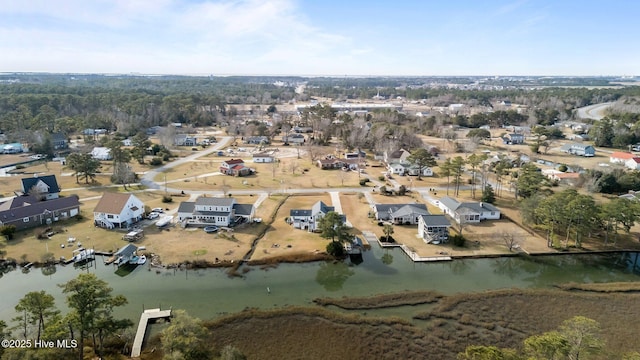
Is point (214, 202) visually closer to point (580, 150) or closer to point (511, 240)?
point (511, 240)

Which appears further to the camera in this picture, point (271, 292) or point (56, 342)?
point (271, 292)

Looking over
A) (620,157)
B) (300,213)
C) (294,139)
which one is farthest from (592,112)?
(300,213)

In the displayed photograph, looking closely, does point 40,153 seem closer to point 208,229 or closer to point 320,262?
point 208,229

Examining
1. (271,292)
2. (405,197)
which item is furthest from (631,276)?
(271,292)

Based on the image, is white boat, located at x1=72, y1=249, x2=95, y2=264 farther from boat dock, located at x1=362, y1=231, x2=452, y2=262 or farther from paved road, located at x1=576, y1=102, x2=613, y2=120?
paved road, located at x1=576, y1=102, x2=613, y2=120

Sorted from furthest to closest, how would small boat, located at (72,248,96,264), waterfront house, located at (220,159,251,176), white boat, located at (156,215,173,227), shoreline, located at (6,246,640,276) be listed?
waterfront house, located at (220,159,251,176), white boat, located at (156,215,173,227), small boat, located at (72,248,96,264), shoreline, located at (6,246,640,276)

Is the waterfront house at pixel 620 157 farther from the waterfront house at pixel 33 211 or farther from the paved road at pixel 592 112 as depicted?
the waterfront house at pixel 33 211

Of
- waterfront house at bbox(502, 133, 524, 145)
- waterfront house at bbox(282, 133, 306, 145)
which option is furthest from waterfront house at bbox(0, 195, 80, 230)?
waterfront house at bbox(502, 133, 524, 145)
